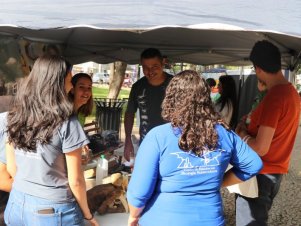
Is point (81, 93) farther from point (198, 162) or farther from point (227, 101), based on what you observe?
point (227, 101)

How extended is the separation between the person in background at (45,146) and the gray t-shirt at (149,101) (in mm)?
1567

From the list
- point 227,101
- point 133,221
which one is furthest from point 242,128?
point 227,101

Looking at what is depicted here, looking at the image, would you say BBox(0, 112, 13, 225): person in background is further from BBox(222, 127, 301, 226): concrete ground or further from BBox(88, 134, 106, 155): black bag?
BBox(222, 127, 301, 226): concrete ground

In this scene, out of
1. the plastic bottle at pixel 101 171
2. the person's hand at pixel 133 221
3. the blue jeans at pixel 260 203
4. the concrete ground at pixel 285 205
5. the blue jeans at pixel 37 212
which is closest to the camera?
the blue jeans at pixel 37 212

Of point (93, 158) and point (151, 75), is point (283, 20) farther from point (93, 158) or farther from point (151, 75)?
point (93, 158)

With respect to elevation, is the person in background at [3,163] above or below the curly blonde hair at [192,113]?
below

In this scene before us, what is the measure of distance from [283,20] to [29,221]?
1793 millimetres

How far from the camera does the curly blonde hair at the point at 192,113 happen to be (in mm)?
1615

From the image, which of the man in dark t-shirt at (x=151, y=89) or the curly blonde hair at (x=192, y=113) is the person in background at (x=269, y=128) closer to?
the curly blonde hair at (x=192, y=113)

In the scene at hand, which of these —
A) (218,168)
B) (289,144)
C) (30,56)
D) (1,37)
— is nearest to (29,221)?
(218,168)

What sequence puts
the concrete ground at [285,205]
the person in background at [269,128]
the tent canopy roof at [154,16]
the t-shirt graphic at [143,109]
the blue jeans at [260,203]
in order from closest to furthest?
the tent canopy roof at [154,16], the person in background at [269,128], the blue jeans at [260,203], the t-shirt graphic at [143,109], the concrete ground at [285,205]

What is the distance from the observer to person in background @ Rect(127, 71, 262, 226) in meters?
1.62

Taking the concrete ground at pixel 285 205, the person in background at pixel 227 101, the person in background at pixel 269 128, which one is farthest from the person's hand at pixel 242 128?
the person in background at pixel 227 101

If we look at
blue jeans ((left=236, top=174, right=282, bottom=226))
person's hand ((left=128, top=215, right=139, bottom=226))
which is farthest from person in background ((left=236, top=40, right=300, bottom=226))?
person's hand ((left=128, top=215, right=139, bottom=226))
